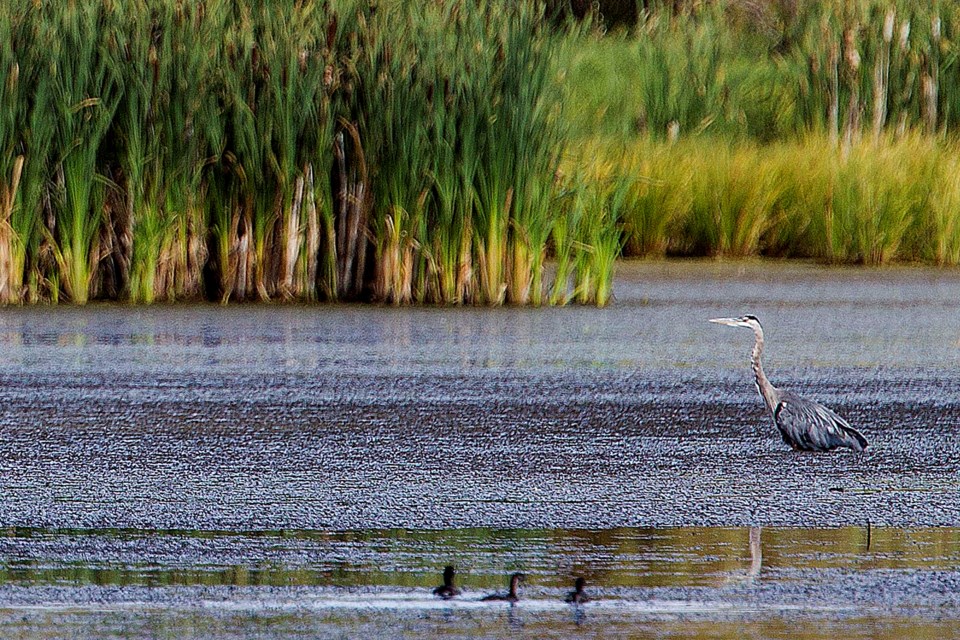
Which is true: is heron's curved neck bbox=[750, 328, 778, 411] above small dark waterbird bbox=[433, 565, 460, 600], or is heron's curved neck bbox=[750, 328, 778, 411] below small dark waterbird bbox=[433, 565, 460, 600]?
above

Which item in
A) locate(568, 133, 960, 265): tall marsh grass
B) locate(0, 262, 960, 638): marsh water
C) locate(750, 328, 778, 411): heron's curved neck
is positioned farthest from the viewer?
locate(568, 133, 960, 265): tall marsh grass

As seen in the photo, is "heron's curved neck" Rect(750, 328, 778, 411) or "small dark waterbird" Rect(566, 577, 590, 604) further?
"heron's curved neck" Rect(750, 328, 778, 411)

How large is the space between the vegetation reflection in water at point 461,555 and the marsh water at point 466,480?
1 cm

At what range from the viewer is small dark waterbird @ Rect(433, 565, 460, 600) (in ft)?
14.6

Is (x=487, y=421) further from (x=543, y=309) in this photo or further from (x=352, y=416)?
(x=543, y=309)

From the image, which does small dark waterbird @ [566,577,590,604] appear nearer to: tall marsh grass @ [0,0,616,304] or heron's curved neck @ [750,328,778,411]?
heron's curved neck @ [750,328,778,411]

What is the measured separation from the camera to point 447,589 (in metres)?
4.45

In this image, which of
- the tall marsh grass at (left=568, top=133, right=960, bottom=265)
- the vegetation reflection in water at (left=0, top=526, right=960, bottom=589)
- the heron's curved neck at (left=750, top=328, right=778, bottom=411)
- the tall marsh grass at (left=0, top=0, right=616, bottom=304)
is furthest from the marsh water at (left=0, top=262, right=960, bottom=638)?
the tall marsh grass at (left=568, top=133, right=960, bottom=265)

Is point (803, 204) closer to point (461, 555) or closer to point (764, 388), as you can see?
point (764, 388)

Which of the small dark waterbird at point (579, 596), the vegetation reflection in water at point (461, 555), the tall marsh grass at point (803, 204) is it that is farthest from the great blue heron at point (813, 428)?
the tall marsh grass at point (803, 204)

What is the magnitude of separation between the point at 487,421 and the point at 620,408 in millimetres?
646

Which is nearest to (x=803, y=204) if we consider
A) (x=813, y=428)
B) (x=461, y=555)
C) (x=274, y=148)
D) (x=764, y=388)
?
(x=274, y=148)

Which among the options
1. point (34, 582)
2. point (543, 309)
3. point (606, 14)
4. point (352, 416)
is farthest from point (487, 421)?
point (606, 14)

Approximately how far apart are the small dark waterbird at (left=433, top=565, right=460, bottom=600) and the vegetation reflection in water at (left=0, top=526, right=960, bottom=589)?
0.08 m
